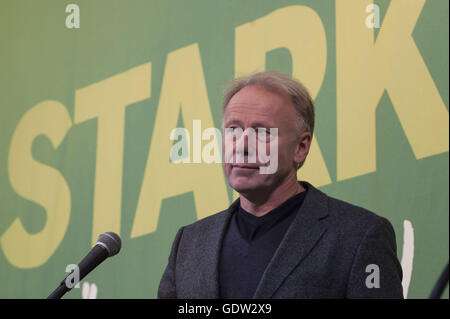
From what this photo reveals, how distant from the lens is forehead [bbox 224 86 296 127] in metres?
1.70

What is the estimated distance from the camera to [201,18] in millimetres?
2969

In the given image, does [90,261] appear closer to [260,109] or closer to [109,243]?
[109,243]

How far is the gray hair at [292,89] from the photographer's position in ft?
5.79

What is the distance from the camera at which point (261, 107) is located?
1.71 meters

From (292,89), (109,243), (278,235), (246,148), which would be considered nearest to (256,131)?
(246,148)

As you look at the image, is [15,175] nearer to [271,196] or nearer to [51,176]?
[51,176]

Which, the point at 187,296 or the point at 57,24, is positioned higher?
the point at 57,24

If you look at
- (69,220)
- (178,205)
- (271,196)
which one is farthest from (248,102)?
(69,220)

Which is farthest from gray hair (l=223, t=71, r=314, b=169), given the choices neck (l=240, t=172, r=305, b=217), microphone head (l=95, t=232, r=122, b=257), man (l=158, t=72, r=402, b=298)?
microphone head (l=95, t=232, r=122, b=257)

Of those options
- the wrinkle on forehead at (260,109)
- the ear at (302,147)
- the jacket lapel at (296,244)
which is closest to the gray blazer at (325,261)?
the jacket lapel at (296,244)

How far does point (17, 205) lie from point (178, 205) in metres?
1.00

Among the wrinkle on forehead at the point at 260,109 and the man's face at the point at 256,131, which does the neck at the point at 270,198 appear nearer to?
the man's face at the point at 256,131
